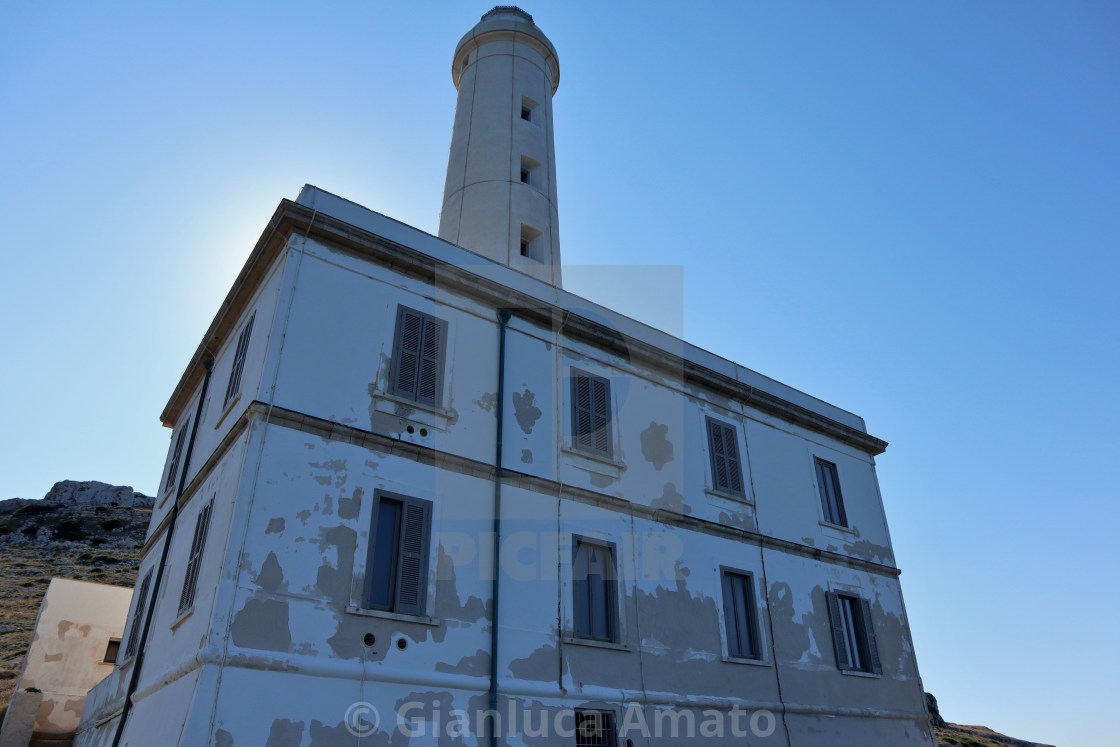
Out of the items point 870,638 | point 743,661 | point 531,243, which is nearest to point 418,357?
point 743,661

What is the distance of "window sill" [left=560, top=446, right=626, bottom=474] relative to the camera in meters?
13.9

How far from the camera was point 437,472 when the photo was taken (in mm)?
12133

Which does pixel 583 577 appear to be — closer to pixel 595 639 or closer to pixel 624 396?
pixel 595 639

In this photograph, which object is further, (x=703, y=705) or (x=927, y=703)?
(x=927, y=703)

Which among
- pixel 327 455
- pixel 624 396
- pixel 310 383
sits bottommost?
pixel 327 455

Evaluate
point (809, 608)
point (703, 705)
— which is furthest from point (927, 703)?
point (703, 705)

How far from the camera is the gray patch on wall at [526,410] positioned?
1356cm

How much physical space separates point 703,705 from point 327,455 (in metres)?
7.63

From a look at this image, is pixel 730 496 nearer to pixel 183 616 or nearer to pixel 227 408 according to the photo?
pixel 227 408

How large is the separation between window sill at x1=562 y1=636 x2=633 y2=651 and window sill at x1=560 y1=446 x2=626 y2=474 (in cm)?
301

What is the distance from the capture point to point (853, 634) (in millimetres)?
16984

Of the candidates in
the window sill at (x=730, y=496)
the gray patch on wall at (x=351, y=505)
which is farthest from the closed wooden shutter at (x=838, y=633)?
the gray patch on wall at (x=351, y=505)

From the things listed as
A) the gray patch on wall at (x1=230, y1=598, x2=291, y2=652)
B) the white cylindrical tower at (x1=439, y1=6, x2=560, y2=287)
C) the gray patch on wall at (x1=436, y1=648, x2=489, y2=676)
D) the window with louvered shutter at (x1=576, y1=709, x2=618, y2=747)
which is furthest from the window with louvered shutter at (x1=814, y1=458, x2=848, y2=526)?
the gray patch on wall at (x1=230, y1=598, x2=291, y2=652)

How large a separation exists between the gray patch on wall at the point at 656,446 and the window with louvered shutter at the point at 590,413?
3.03ft
